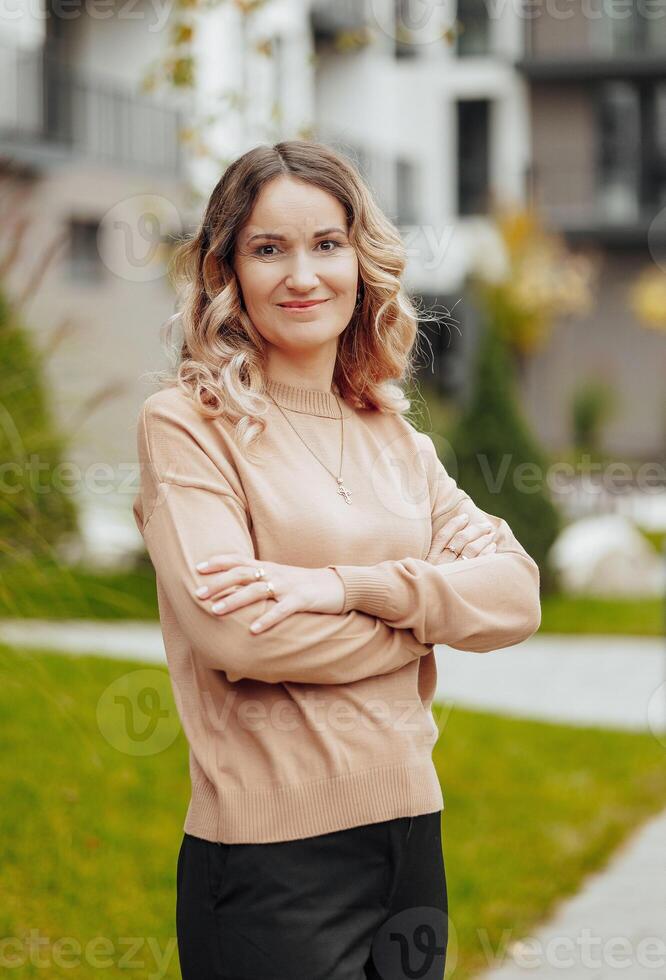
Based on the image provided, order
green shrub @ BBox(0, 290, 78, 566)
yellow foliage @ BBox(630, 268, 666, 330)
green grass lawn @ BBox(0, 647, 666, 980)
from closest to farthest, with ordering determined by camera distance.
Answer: green grass lawn @ BBox(0, 647, 666, 980) < green shrub @ BBox(0, 290, 78, 566) < yellow foliage @ BBox(630, 268, 666, 330)

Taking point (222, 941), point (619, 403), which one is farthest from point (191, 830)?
point (619, 403)

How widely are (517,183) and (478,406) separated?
20.2 metres

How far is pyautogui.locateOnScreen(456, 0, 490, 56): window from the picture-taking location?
28141mm

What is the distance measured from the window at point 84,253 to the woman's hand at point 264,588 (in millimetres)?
16367

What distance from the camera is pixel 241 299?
232cm

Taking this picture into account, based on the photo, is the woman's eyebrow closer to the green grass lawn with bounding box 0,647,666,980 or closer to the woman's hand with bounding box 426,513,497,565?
the woman's hand with bounding box 426,513,497,565

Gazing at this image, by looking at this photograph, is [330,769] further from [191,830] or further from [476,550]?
[476,550]

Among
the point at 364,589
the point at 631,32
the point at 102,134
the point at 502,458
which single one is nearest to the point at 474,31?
the point at 631,32

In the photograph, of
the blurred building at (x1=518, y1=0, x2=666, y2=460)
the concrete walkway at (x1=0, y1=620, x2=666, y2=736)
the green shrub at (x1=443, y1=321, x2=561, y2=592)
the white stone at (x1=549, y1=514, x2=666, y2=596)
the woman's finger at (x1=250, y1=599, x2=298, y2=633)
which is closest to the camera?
the woman's finger at (x1=250, y1=599, x2=298, y2=633)

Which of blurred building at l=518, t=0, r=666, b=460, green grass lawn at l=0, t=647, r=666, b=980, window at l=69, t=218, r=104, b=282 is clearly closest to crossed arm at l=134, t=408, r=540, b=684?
green grass lawn at l=0, t=647, r=666, b=980

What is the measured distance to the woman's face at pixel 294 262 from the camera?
2.24 meters

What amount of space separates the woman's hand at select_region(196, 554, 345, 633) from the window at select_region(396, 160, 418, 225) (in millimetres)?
25313

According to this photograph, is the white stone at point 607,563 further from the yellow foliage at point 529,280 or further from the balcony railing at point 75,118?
the yellow foliage at point 529,280

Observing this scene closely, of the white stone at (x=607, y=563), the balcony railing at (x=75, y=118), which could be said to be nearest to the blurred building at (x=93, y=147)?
→ the balcony railing at (x=75, y=118)
